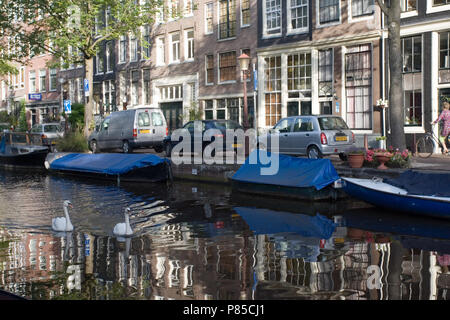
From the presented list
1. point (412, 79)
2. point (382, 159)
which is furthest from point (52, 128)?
point (382, 159)

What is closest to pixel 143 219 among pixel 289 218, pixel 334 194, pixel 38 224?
pixel 38 224

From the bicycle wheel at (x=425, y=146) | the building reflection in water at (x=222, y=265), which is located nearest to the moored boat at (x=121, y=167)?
the building reflection in water at (x=222, y=265)

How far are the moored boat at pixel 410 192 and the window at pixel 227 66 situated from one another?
66.8ft

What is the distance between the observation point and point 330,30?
28.0 meters

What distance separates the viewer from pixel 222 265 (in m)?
8.66

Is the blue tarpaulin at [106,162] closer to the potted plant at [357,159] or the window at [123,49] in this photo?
the potted plant at [357,159]

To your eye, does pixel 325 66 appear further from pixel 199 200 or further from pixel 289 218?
pixel 289 218

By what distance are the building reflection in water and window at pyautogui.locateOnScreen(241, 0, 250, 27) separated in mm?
22686

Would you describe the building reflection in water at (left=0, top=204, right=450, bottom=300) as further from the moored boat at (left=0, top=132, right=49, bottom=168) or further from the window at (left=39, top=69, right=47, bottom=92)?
the window at (left=39, top=69, right=47, bottom=92)

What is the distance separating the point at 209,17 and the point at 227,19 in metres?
1.83

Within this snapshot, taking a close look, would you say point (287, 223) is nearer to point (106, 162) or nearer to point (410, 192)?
point (410, 192)

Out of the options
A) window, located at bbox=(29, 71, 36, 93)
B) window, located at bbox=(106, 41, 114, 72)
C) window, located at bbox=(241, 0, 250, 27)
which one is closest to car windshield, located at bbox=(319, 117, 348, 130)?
window, located at bbox=(241, 0, 250, 27)

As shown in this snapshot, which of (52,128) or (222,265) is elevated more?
(52,128)

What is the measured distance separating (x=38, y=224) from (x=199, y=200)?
197 inches
